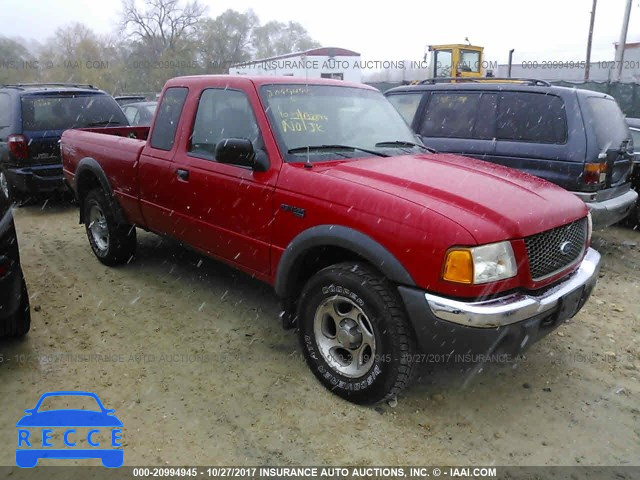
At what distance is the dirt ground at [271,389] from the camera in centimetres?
273

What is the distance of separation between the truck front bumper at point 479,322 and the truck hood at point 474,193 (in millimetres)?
349

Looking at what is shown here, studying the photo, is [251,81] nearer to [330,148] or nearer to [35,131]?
[330,148]

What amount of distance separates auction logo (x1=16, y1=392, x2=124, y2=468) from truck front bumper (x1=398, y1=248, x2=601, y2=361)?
1712 millimetres

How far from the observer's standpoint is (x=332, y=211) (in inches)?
116

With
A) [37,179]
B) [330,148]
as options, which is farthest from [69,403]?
[37,179]

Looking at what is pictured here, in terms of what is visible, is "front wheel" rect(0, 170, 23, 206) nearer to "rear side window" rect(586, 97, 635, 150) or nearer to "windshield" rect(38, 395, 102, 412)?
"windshield" rect(38, 395, 102, 412)

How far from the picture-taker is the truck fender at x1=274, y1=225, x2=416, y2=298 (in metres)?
2.70

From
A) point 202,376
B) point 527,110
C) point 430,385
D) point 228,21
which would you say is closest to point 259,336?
point 202,376

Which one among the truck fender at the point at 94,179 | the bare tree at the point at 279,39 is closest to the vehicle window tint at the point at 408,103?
the truck fender at the point at 94,179

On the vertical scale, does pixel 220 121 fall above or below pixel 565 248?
above

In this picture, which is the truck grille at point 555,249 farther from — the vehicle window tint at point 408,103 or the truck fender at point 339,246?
the vehicle window tint at point 408,103

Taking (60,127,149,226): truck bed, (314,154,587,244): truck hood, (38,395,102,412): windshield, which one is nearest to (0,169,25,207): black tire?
(60,127,149,226): truck bed

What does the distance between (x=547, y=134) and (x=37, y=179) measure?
675cm

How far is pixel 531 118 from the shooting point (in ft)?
18.2
